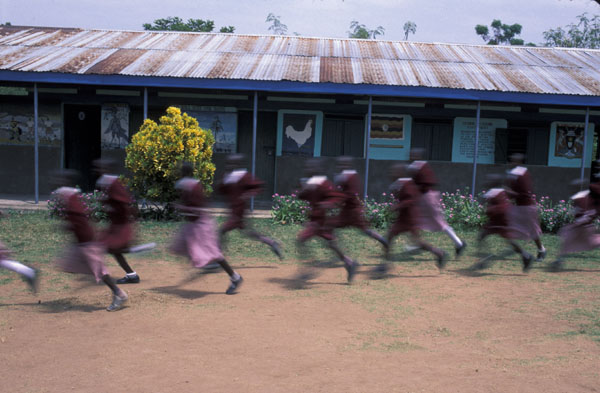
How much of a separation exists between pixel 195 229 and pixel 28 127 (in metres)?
10.0

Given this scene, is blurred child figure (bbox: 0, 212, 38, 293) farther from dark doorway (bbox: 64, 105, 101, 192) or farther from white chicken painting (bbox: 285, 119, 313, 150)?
dark doorway (bbox: 64, 105, 101, 192)

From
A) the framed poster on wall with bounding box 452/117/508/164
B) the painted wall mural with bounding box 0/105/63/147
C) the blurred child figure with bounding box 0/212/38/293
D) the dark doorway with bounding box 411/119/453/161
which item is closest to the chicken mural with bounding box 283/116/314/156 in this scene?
the dark doorway with bounding box 411/119/453/161

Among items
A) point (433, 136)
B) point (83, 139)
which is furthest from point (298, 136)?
point (83, 139)

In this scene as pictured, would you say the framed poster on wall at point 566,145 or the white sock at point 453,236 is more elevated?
the framed poster on wall at point 566,145

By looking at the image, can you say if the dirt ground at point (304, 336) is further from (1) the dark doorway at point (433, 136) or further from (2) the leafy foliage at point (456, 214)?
(1) the dark doorway at point (433, 136)

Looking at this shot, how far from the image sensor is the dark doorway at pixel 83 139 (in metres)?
13.9

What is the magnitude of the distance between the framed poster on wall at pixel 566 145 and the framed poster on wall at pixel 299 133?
6.01 m

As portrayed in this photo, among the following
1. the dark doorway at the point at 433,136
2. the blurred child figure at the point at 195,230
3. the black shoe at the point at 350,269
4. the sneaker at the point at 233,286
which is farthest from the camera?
the dark doorway at the point at 433,136

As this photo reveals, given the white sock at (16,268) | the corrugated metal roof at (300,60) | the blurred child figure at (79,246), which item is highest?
the corrugated metal roof at (300,60)

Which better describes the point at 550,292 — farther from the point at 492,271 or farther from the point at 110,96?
the point at 110,96

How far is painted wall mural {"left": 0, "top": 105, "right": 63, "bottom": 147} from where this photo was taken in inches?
531

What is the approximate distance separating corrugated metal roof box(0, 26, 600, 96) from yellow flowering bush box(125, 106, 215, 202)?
1.66m

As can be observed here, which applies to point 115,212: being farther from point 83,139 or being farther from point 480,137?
point 480,137

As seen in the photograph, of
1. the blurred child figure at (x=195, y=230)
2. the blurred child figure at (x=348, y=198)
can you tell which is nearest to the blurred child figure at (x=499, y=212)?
the blurred child figure at (x=348, y=198)
